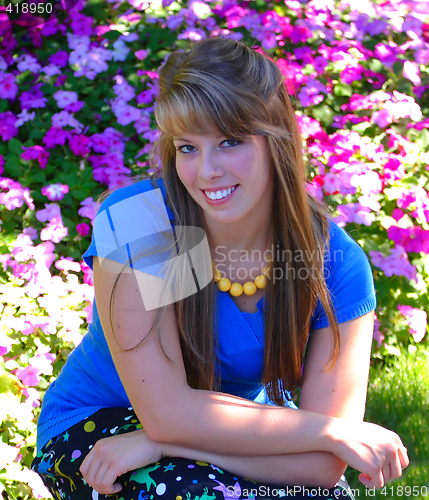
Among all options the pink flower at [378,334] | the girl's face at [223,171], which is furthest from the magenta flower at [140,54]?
the pink flower at [378,334]

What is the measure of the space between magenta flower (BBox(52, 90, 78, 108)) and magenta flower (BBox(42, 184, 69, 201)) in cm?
54

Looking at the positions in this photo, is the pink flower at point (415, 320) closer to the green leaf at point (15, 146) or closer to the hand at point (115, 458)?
the hand at point (115, 458)

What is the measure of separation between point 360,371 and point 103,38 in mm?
2561

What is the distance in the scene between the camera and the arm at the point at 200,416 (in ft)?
4.37

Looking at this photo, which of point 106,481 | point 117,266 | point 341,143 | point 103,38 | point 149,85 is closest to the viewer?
point 106,481

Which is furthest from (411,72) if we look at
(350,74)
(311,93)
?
(311,93)

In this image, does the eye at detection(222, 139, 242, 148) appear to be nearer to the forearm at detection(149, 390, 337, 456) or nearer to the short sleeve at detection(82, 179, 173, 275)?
the short sleeve at detection(82, 179, 173, 275)

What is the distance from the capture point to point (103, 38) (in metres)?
3.19

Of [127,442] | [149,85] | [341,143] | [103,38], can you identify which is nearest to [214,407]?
[127,442]

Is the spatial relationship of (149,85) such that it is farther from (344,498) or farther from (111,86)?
(344,498)

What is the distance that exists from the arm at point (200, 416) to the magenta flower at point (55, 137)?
1.45m

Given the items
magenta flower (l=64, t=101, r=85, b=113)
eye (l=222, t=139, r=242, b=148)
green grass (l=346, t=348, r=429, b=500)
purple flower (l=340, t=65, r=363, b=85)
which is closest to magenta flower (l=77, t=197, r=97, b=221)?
magenta flower (l=64, t=101, r=85, b=113)

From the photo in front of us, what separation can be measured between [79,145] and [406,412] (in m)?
1.93

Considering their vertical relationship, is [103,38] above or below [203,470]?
above
